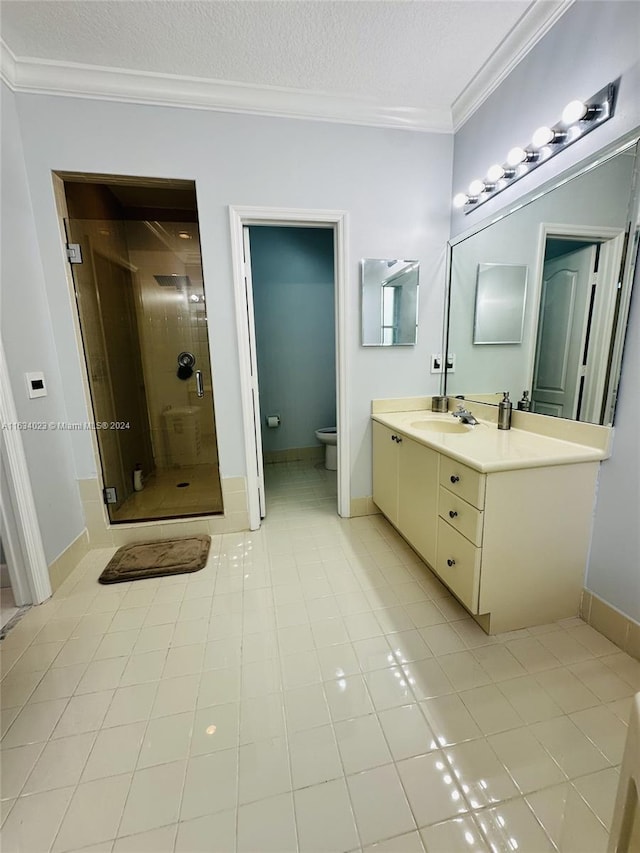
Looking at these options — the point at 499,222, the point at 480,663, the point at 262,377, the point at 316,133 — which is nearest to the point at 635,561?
the point at 480,663

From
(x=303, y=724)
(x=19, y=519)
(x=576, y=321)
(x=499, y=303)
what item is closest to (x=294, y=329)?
(x=499, y=303)

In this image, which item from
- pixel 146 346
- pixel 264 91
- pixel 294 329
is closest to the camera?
pixel 264 91

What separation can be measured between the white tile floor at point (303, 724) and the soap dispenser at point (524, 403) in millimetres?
989

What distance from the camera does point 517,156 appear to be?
5.36 ft

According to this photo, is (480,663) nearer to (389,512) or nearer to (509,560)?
(509,560)

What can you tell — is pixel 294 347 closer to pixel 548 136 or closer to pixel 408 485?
pixel 408 485

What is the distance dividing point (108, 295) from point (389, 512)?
2.54 m

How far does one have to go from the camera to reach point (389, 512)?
227 centimetres

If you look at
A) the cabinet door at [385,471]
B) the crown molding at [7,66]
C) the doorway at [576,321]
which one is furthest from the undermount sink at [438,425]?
the crown molding at [7,66]

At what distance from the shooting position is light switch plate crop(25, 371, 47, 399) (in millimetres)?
1753

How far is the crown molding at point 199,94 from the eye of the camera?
173 centimetres

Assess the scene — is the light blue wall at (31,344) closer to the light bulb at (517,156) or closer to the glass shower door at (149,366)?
the glass shower door at (149,366)

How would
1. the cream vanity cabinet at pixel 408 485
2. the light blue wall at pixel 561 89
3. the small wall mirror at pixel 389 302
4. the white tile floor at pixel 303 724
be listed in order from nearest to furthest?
the white tile floor at pixel 303 724 < the light blue wall at pixel 561 89 < the cream vanity cabinet at pixel 408 485 < the small wall mirror at pixel 389 302

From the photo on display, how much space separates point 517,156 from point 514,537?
5.72ft
